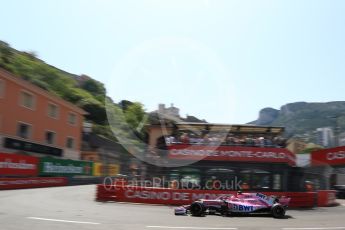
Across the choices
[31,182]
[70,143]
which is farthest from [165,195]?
[70,143]

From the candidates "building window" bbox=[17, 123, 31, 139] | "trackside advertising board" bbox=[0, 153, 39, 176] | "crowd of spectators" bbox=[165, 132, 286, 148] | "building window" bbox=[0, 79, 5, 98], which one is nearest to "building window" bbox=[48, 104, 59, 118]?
"building window" bbox=[17, 123, 31, 139]

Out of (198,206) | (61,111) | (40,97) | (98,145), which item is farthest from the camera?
(98,145)

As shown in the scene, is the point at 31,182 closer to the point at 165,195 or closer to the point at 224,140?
the point at 165,195

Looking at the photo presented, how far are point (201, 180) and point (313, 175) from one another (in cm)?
917

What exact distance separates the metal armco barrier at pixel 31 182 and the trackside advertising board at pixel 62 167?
1.15m

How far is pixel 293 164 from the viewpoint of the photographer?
28.1m

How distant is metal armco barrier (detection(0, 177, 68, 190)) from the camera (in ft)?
88.6

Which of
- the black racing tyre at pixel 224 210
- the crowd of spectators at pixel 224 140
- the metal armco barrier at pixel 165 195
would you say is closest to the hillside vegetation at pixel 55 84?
the crowd of spectators at pixel 224 140

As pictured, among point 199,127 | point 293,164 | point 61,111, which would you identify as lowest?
point 293,164

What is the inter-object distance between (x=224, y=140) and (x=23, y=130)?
20.8 meters

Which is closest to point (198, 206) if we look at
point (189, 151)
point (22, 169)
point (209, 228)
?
point (209, 228)

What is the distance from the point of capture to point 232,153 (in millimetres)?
26359

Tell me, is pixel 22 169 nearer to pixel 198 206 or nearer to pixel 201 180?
pixel 201 180

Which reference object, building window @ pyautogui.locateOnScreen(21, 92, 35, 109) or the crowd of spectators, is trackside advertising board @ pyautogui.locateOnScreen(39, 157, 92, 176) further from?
the crowd of spectators
